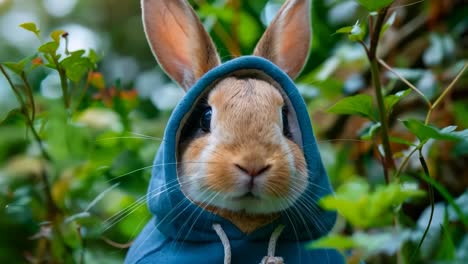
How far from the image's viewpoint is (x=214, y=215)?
177 cm

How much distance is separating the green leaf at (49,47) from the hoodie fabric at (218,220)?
1.17ft

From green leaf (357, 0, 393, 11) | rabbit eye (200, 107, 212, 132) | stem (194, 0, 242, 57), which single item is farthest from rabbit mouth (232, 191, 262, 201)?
stem (194, 0, 242, 57)

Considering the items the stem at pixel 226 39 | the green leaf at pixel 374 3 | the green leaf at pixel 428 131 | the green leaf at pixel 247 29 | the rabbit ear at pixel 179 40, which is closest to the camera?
the green leaf at pixel 428 131

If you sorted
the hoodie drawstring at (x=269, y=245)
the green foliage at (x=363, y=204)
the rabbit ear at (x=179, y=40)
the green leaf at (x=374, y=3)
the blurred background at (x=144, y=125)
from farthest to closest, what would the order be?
1. the blurred background at (x=144, y=125)
2. the rabbit ear at (x=179, y=40)
3. the hoodie drawstring at (x=269, y=245)
4. the green leaf at (x=374, y=3)
5. the green foliage at (x=363, y=204)

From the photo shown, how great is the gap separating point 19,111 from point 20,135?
152 centimetres

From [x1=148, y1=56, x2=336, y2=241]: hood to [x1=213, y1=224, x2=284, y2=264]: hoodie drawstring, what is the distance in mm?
16

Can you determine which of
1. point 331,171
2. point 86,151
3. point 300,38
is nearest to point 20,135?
point 86,151

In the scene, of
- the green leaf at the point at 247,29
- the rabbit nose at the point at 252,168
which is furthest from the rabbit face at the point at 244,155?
the green leaf at the point at 247,29

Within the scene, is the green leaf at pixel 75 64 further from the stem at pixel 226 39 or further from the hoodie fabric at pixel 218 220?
the stem at pixel 226 39

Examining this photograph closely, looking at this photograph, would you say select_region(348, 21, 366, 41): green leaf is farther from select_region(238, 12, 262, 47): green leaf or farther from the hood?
select_region(238, 12, 262, 47): green leaf

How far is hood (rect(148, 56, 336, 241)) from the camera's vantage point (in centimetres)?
178

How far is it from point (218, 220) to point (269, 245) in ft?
0.46

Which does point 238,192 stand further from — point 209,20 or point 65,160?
point 209,20

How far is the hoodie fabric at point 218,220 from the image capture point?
1773 millimetres
